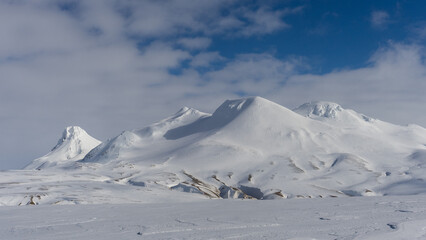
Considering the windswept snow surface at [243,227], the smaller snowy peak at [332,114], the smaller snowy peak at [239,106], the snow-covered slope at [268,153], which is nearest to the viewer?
the windswept snow surface at [243,227]

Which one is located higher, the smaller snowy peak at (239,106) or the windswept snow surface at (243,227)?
the smaller snowy peak at (239,106)

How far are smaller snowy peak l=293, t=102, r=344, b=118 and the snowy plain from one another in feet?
2.25

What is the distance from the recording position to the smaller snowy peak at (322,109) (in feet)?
433

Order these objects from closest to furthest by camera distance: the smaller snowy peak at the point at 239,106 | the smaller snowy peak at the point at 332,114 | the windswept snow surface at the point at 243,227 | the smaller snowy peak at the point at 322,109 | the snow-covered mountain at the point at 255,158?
the windswept snow surface at the point at 243,227 < the snow-covered mountain at the point at 255,158 < the smaller snowy peak at the point at 239,106 < the smaller snowy peak at the point at 332,114 < the smaller snowy peak at the point at 322,109

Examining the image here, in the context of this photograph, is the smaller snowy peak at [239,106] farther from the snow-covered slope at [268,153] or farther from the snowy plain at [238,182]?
the snowy plain at [238,182]

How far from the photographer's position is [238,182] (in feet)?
225

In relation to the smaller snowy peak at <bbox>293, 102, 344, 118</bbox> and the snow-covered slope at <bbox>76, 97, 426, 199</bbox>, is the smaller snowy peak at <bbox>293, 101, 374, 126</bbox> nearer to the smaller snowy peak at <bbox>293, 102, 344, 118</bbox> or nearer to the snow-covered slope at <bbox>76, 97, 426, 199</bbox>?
the smaller snowy peak at <bbox>293, 102, 344, 118</bbox>

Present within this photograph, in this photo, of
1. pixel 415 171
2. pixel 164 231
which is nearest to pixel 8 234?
pixel 164 231

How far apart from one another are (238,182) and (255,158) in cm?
1639

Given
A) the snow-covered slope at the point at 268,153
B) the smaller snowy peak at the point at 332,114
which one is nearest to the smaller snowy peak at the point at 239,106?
the snow-covered slope at the point at 268,153

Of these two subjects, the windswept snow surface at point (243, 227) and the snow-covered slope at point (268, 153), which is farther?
the snow-covered slope at point (268, 153)

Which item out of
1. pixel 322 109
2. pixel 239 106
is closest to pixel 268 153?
pixel 239 106

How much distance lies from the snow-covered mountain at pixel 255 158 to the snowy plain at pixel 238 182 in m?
0.29

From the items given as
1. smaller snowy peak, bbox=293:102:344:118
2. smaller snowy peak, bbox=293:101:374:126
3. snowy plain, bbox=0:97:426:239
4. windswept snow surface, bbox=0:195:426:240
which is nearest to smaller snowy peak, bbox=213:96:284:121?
snowy plain, bbox=0:97:426:239
